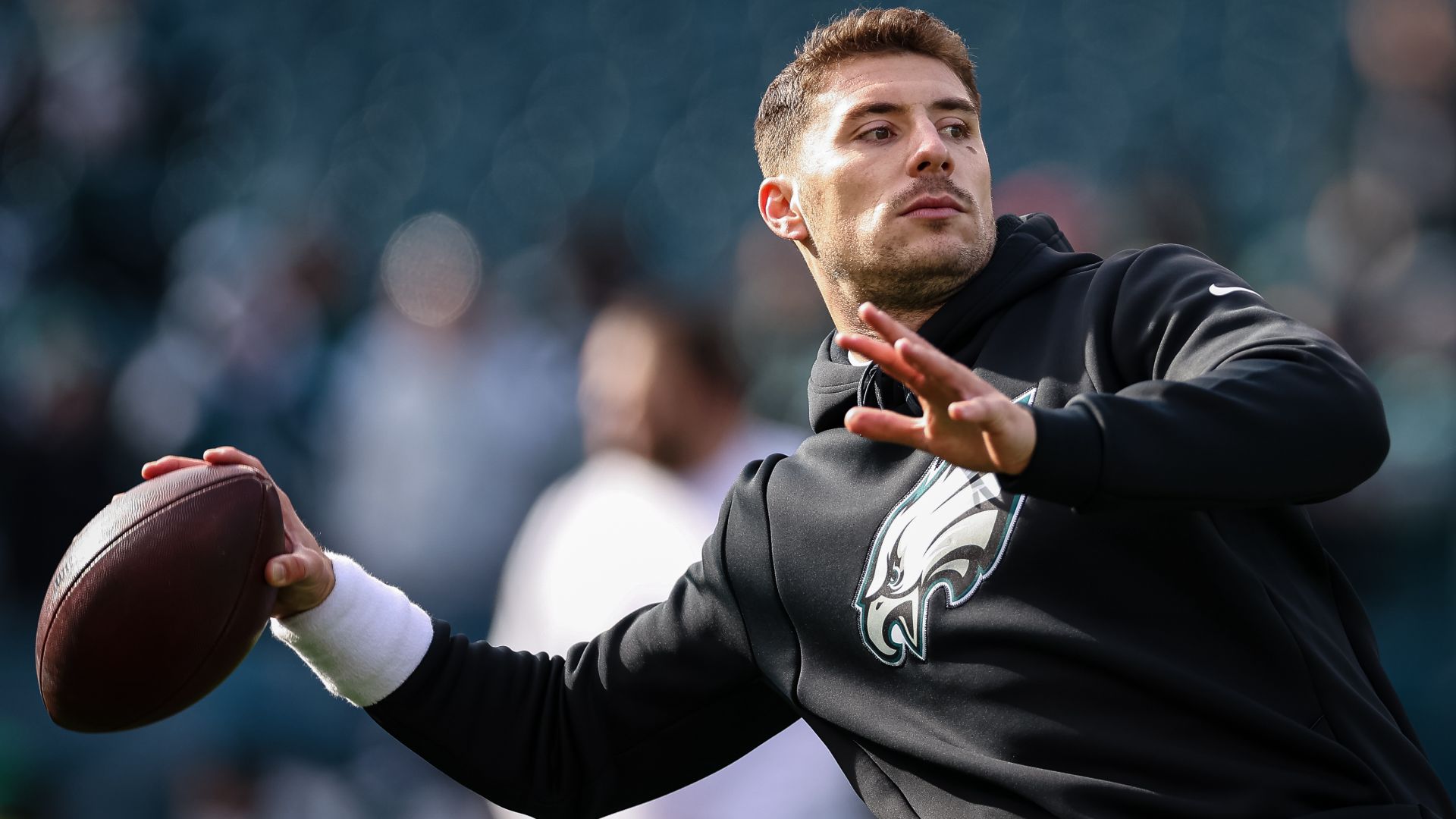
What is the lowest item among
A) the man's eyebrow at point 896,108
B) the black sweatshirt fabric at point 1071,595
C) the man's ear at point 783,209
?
the black sweatshirt fabric at point 1071,595

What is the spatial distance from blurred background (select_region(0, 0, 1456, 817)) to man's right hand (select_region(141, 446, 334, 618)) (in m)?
2.14

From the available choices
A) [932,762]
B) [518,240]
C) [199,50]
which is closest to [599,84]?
[518,240]

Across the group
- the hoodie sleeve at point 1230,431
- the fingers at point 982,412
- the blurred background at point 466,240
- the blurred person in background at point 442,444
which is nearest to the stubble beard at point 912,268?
the hoodie sleeve at point 1230,431

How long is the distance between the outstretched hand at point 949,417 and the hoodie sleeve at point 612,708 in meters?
0.99

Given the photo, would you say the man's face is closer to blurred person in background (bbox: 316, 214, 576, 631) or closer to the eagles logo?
the eagles logo

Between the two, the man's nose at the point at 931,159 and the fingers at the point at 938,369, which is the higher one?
the man's nose at the point at 931,159

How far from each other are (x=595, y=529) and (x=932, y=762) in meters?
1.94

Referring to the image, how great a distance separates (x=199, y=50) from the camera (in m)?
→ 8.27

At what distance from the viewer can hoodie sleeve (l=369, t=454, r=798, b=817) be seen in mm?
2855

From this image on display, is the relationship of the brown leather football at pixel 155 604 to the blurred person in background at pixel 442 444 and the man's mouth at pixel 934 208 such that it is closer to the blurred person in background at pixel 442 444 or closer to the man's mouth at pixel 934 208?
the man's mouth at pixel 934 208

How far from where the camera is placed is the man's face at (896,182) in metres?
2.70

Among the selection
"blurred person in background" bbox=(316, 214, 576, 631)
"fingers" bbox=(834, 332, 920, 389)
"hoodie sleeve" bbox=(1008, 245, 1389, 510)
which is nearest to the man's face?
"hoodie sleeve" bbox=(1008, 245, 1389, 510)

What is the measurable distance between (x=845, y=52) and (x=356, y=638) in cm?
158

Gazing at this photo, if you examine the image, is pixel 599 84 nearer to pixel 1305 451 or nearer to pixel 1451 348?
pixel 1451 348
